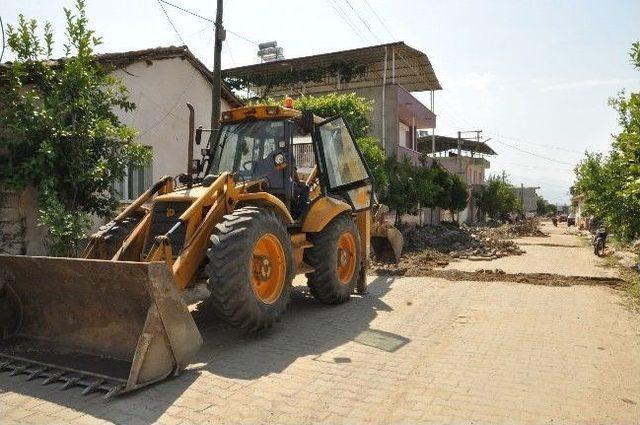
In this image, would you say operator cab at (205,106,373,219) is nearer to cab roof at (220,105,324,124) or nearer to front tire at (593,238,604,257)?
cab roof at (220,105,324,124)

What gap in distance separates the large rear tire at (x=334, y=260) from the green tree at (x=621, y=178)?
359 centimetres

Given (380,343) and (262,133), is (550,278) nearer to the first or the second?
(380,343)

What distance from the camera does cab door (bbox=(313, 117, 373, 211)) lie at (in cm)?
716

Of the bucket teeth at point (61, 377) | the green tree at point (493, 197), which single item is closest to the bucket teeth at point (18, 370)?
the bucket teeth at point (61, 377)

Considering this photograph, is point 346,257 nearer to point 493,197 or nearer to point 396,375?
point 396,375

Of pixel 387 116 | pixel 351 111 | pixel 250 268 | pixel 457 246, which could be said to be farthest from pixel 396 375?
pixel 387 116

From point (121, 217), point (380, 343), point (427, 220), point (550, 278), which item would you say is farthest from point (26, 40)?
point (427, 220)

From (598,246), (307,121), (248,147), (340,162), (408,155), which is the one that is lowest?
(598,246)

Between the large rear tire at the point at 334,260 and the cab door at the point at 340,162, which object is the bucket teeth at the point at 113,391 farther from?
the cab door at the point at 340,162

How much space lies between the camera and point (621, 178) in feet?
35.4

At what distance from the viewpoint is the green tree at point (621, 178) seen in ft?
21.8

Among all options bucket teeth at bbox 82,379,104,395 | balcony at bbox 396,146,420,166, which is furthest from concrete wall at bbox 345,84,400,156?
bucket teeth at bbox 82,379,104,395

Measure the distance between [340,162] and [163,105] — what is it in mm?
6838

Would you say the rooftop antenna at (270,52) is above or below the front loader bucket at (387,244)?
above
